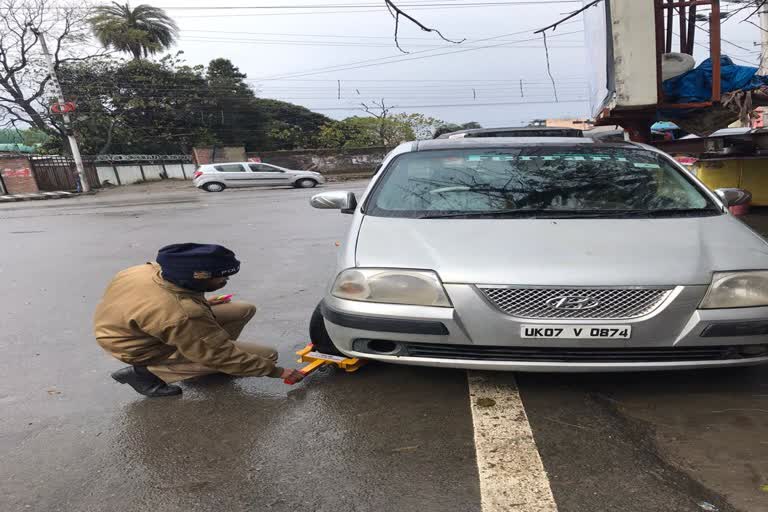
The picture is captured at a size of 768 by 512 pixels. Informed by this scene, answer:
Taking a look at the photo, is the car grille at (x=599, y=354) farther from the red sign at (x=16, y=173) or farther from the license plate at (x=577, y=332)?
→ the red sign at (x=16, y=173)

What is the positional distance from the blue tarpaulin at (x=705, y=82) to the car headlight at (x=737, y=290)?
13.1ft

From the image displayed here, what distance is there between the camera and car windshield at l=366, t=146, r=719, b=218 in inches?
122

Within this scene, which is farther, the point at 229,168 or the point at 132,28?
the point at 132,28

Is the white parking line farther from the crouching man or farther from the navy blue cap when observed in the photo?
the navy blue cap

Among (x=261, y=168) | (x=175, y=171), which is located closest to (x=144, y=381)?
(x=261, y=168)

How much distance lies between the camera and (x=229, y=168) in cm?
2438

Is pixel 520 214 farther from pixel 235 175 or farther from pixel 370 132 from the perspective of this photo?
pixel 370 132

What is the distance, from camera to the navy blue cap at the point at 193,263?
268cm

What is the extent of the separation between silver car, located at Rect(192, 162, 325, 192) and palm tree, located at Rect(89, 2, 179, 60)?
2187cm

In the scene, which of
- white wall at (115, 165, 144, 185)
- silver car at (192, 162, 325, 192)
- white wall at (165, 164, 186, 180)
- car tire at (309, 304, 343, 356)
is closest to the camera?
car tire at (309, 304, 343, 356)

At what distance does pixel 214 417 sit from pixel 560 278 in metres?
1.88

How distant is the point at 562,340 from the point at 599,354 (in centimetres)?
21

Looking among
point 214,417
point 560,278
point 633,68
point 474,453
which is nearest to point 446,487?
point 474,453

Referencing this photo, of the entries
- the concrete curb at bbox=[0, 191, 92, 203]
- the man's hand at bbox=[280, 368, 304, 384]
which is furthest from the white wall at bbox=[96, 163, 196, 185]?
the man's hand at bbox=[280, 368, 304, 384]
